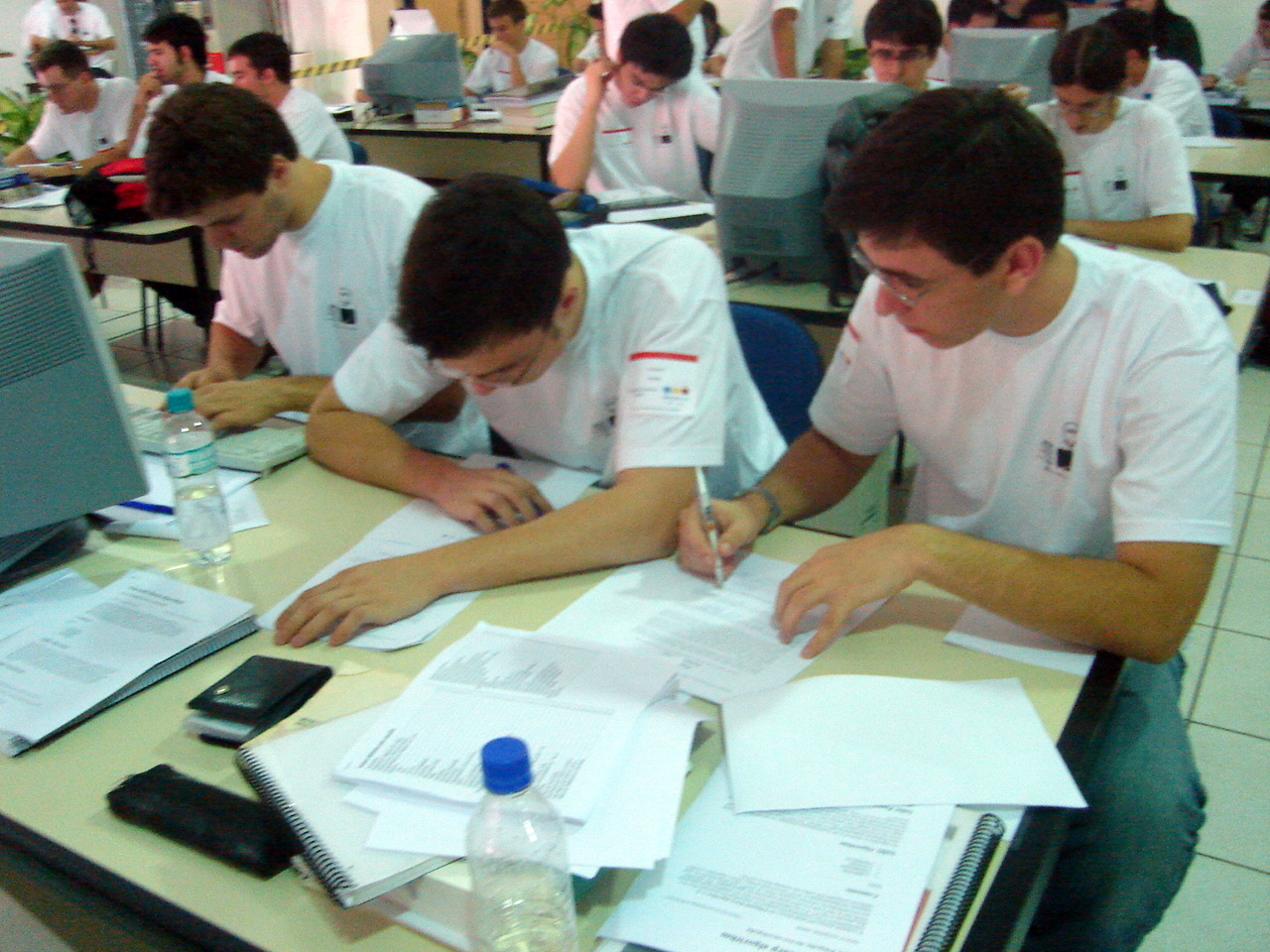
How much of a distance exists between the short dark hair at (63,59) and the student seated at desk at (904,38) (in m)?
3.87

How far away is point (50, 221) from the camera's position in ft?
11.7

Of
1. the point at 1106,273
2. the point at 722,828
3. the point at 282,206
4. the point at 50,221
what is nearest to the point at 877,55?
the point at 282,206

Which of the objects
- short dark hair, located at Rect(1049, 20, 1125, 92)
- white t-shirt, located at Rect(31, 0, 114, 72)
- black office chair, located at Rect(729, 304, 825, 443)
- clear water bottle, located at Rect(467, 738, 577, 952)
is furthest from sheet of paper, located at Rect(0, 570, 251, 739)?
white t-shirt, located at Rect(31, 0, 114, 72)

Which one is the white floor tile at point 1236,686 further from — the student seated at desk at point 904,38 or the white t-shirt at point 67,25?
the white t-shirt at point 67,25

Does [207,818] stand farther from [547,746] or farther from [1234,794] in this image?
[1234,794]

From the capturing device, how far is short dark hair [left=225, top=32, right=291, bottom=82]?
4.30 m

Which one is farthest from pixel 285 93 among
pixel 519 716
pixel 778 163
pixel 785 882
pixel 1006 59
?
pixel 785 882

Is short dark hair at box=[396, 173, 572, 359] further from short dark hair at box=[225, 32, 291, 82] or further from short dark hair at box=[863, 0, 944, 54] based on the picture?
short dark hair at box=[225, 32, 291, 82]

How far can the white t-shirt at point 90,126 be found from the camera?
205 inches

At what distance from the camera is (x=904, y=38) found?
3570 mm

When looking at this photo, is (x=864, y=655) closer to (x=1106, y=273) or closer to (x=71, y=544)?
(x=1106, y=273)

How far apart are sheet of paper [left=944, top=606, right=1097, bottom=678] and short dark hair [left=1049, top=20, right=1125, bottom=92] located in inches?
86.3

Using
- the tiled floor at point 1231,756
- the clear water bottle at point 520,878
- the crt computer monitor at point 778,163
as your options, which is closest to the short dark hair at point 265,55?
the crt computer monitor at point 778,163

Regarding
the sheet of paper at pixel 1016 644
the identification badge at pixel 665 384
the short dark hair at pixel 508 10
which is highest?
the short dark hair at pixel 508 10
